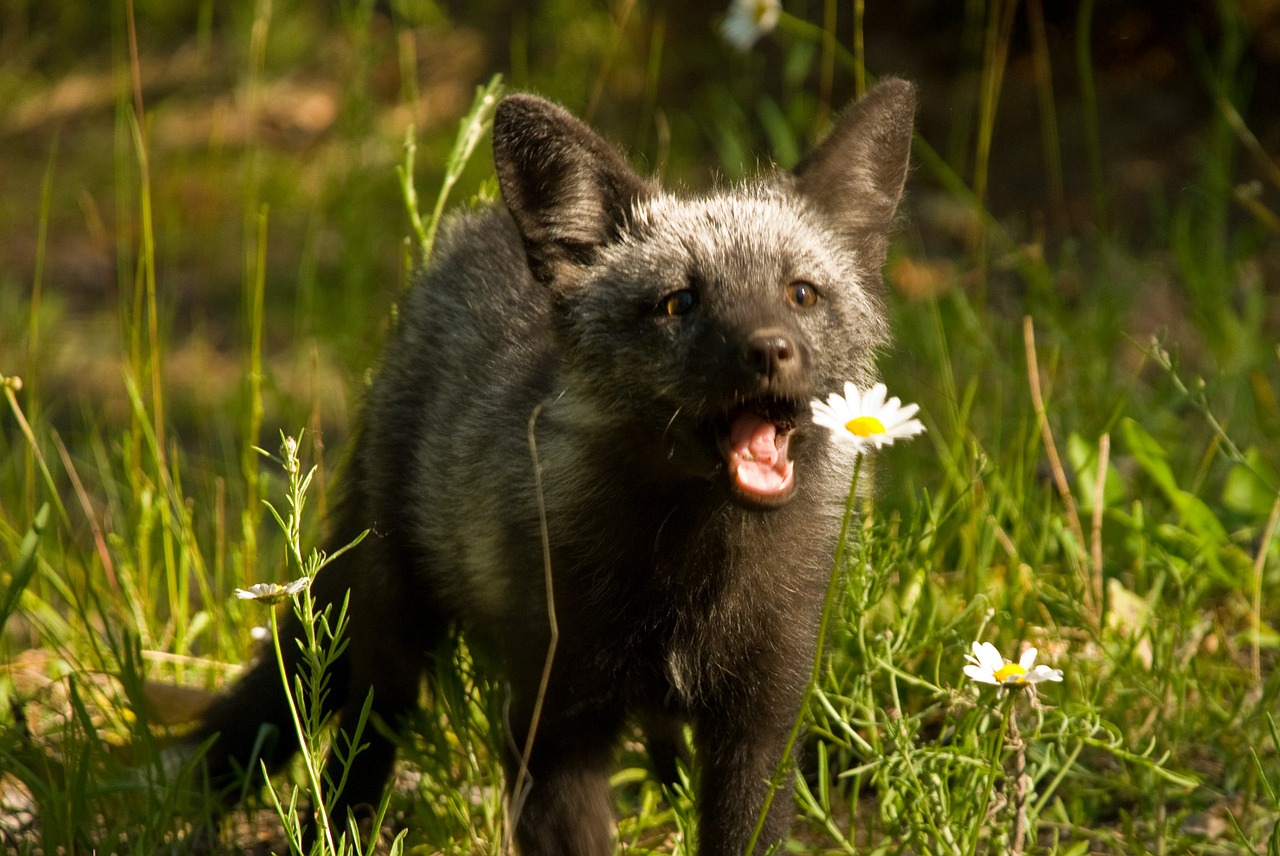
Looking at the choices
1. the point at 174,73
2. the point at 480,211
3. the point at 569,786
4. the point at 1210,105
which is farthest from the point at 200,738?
the point at 174,73

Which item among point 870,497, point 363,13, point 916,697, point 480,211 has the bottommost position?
point 916,697

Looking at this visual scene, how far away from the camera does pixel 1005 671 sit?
2531 mm

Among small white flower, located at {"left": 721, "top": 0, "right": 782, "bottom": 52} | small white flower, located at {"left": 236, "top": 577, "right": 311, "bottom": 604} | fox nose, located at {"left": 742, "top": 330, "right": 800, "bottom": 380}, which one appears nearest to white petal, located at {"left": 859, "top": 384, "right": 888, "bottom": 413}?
fox nose, located at {"left": 742, "top": 330, "right": 800, "bottom": 380}

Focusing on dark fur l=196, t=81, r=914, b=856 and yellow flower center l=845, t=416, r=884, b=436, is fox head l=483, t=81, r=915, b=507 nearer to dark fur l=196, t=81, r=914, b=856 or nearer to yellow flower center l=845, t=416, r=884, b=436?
dark fur l=196, t=81, r=914, b=856

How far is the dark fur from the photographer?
10.1ft

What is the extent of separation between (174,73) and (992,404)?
6599mm

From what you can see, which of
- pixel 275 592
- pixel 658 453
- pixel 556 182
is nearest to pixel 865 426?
pixel 658 453

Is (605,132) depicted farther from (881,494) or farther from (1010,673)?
(1010,673)

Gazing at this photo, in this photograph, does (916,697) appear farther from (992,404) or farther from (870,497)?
(992,404)

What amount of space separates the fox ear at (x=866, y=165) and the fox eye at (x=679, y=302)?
1.73 feet

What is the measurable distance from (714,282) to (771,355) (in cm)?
37

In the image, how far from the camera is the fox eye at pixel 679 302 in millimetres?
3145

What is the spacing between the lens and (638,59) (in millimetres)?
8148

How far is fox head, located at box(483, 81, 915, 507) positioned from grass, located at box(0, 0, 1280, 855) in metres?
0.48
